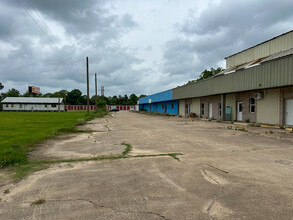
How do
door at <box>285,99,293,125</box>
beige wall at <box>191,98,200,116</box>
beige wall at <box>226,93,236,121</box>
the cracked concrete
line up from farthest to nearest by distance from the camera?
beige wall at <box>191,98,200,116</box> < beige wall at <box>226,93,236,121</box> < door at <box>285,99,293,125</box> < the cracked concrete

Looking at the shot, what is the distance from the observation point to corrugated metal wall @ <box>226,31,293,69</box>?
738 inches

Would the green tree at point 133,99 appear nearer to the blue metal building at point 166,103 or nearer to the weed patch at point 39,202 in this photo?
the blue metal building at point 166,103

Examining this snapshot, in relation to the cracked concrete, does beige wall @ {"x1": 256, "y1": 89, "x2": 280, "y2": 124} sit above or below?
above

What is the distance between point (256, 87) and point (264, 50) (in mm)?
6830

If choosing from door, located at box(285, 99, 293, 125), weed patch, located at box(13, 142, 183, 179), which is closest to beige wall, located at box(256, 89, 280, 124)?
door, located at box(285, 99, 293, 125)

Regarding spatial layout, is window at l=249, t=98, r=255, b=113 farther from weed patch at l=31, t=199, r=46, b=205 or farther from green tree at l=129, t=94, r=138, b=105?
green tree at l=129, t=94, r=138, b=105

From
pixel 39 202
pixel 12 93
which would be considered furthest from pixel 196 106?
pixel 12 93

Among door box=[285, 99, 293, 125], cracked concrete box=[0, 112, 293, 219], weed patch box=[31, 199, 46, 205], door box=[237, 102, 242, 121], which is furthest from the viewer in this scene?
door box=[237, 102, 242, 121]

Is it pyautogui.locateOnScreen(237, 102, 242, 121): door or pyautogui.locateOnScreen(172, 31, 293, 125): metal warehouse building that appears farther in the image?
pyautogui.locateOnScreen(237, 102, 242, 121): door

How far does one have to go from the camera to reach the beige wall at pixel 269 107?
16.5 metres

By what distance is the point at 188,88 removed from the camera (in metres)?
30.8

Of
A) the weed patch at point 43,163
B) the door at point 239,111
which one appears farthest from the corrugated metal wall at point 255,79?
the weed patch at point 43,163

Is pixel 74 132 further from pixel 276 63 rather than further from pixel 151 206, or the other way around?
pixel 276 63

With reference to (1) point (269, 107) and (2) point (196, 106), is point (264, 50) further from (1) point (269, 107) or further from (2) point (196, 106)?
(2) point (196, 106)
